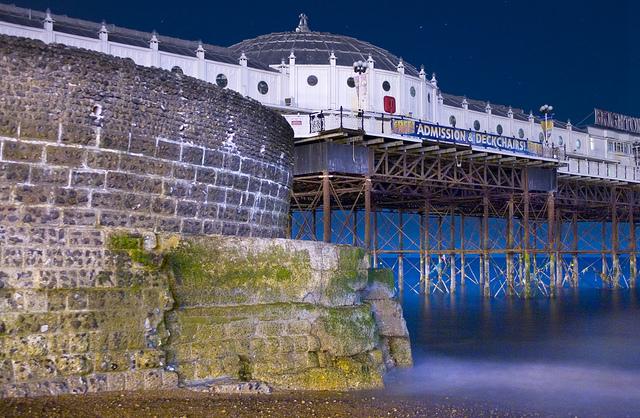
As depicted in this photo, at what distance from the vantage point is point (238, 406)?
973cm

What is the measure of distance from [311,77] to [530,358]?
24.0m

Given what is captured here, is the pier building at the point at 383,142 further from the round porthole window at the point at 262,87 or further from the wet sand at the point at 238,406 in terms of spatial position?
the wet sand at the point at 238,406

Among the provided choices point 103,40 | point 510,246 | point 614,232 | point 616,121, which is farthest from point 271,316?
point 616,121

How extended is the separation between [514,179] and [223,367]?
26.0m

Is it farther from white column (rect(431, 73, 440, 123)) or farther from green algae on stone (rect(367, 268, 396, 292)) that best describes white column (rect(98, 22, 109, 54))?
green algae on stone (rect(367, 268, 396, 292))

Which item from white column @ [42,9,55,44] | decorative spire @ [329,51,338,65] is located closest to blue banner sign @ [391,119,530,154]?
decorative spire @ [329,51,338,65]

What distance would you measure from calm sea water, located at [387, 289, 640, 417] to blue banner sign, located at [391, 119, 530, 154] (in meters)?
6.39

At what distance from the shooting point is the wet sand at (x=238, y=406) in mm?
8805

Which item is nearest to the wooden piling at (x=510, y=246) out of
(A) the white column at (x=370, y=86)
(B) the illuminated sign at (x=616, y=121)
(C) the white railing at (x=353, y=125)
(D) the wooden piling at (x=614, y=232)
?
(C) the white railing at (x=353, y=125)

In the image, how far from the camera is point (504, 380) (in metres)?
14.0

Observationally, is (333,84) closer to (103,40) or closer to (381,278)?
(103,40)

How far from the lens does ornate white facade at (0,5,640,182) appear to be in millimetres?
30594

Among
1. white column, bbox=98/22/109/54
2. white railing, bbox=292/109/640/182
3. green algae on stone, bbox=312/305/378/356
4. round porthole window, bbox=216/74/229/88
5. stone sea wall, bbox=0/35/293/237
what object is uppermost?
white column, bbox=98/22/109/54

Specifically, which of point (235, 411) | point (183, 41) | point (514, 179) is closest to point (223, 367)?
point (235, 411)
